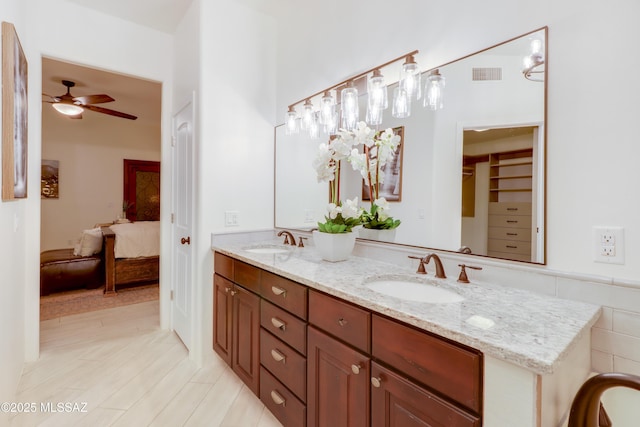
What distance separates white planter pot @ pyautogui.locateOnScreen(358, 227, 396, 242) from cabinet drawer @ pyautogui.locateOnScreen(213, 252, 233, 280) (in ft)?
2.93

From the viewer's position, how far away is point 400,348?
0.99m

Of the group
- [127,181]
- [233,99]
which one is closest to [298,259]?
[233,99]

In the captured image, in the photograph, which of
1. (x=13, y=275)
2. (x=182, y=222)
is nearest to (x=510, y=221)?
(x=182, y=222)

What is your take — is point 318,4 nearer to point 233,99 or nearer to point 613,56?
point 233,99

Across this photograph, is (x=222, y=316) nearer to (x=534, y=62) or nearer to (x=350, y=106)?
(x=350, y=106)

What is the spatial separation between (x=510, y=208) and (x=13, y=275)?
2.75 meters

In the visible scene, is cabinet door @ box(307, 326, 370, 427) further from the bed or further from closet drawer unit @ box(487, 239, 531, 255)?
the bed

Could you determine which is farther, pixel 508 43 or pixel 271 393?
pixel 271 393

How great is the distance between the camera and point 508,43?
4.14ft

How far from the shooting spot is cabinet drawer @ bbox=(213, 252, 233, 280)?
207 centimetres

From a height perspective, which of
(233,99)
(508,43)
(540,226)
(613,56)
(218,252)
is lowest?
(218,252)

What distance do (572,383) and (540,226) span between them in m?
0.55

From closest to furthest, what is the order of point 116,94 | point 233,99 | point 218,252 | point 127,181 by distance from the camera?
point 218,252 → point 233,99 → point 116,94 → point 127,181

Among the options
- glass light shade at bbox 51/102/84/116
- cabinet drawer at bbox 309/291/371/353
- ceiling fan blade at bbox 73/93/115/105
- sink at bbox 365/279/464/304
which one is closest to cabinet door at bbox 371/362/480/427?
cabinet drawer at bbox 309/291/371/353
